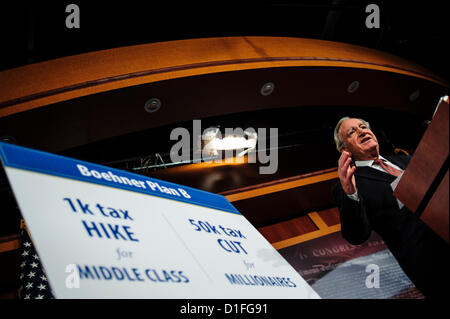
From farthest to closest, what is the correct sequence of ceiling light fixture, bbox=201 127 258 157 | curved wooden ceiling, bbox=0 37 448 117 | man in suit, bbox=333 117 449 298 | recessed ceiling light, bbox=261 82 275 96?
ceiling light fixture, bbox=201 127 258 157 < recessed ceiling light, bbox=261 82 275 96 < curved wooden ceiling, bbox=0 37 448 117 < man in suit, bbox=333 117 449 298

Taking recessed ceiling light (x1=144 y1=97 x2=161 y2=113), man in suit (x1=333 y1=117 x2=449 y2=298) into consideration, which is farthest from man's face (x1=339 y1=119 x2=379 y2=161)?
recessed ceiling light (x1=144 y1=97 x2=161 y2=113)

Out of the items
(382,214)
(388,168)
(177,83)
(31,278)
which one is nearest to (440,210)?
(382,214)

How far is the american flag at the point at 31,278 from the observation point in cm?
183

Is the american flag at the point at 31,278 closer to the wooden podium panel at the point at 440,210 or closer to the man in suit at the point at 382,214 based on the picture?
the man in suit at the point at 382,214

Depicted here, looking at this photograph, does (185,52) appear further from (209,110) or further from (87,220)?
(87,220)

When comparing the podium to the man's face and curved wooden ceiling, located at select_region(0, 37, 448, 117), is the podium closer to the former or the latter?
the man's face

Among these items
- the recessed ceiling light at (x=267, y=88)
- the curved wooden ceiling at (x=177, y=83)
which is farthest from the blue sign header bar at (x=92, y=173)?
the recessed ceiling light at (x=267, y=88)

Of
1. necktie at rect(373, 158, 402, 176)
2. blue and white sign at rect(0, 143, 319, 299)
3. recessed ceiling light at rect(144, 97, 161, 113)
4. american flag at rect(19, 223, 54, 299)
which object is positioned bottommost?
american flag at rect(19, 223, 54, 299)

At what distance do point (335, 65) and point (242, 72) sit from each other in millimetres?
1014

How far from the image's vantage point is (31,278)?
191 cm

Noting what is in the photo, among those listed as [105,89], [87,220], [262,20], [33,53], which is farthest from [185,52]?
[87,220]

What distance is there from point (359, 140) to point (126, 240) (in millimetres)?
1570

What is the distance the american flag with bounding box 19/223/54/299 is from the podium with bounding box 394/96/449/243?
1989mm

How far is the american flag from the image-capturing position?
1.83m
